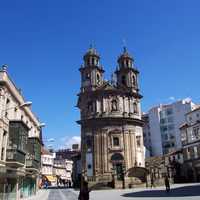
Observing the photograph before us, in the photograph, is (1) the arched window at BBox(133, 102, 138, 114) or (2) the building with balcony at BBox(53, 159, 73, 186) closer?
(1) the arched window at BBox(133, 102, 138, 114)

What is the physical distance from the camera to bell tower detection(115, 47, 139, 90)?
66438 millimetres

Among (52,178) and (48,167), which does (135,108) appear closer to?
(48,167)

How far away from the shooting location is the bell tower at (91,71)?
214ft

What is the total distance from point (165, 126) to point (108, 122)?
3612 cm

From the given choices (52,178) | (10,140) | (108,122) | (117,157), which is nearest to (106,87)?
(108,122)

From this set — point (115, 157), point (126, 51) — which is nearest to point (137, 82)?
point (126, 51)

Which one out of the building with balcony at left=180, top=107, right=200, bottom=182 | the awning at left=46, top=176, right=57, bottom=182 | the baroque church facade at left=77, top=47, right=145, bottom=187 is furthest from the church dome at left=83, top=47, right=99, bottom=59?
the awning at left=46, top=176, right=57, bottom=182

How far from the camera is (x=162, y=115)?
94.2m

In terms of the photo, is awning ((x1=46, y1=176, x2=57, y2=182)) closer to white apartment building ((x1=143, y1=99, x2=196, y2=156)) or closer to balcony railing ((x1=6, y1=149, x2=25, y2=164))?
white apartment building ((x1=143, y1=99, x2=196, y2=156))

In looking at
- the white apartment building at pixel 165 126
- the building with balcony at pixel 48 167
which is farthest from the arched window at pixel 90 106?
the building with balcony at pixel 48 167

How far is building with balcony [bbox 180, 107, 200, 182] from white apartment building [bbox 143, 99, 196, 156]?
18.6 m

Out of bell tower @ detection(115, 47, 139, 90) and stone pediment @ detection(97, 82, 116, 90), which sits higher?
bell tower @ detection(115, 47, 139, 90)

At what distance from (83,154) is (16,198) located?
31.6 m

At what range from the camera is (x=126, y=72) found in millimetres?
66875
